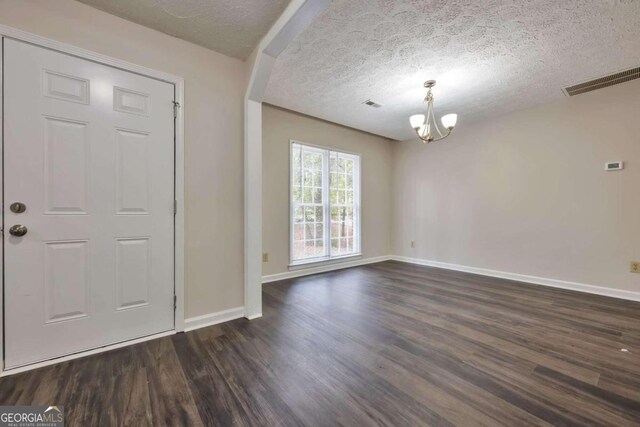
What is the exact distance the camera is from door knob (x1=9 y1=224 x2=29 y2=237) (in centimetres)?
166

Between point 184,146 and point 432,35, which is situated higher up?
point 432,35

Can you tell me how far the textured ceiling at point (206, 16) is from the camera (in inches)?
73.9

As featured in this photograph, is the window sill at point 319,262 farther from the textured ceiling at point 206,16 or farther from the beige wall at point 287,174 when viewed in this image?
the textured ceiling at point 206,16

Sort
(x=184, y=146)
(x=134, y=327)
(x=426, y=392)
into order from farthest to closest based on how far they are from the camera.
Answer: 1. (x=184, y=146)
2. (x=134, y=327)
3. (x=426, y=392)

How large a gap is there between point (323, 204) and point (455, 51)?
280 cm

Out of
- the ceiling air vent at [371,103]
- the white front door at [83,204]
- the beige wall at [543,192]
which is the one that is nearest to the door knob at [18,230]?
the white front door at [83,204]

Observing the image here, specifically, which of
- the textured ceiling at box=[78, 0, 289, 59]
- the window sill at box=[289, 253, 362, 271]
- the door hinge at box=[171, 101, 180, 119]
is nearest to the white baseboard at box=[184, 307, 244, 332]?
the window sill at box=[289, 253, 362, 271]

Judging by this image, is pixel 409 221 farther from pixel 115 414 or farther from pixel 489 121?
pixel 115 414

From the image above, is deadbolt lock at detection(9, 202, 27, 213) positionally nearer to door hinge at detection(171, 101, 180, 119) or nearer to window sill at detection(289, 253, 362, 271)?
door hinge at detection(171, 101, 180, 119)

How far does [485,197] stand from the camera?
419 centimetres

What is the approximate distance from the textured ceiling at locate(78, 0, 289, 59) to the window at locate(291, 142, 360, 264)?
2.00 meters

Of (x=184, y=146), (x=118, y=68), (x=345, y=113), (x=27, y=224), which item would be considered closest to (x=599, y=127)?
(x=345, y=113)

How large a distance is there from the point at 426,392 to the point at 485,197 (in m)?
3.63

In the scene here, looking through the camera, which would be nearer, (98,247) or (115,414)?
(115,414)
